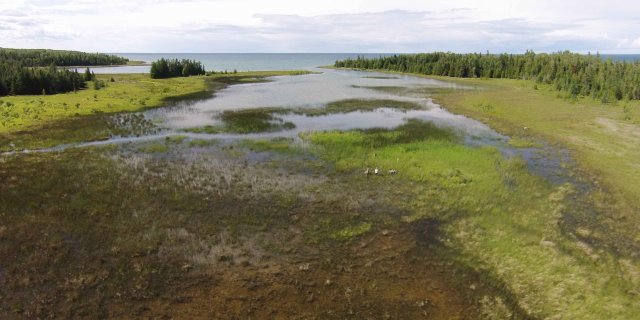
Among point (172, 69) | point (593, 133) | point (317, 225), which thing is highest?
point (172, 69)

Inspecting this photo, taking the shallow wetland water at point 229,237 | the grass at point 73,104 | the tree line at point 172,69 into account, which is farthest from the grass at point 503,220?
the tree line at point 172,69

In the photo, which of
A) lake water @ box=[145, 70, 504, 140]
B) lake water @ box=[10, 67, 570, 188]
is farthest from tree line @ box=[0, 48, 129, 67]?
lake water @ box=[145, 70, 504, 140]

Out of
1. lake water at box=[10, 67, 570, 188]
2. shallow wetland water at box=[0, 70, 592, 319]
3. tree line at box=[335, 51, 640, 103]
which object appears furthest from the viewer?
tree line at box=[335, 51, 640, 103]

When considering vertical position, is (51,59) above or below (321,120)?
above

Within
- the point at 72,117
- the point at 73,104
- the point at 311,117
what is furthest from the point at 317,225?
the point at 73,104

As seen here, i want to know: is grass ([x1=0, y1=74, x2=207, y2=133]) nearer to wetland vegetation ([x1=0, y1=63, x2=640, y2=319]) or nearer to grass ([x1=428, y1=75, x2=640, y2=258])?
wetland vegetation ([x1=0, y1=63, x2=640, y2=319])

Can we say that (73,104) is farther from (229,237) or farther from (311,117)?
(229,237)
